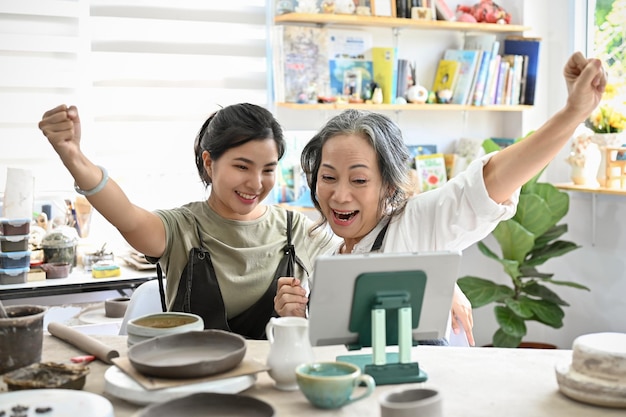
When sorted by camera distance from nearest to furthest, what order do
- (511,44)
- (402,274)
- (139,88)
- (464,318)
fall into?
(402,274) < (464,318) < (139,88) < (511,44)

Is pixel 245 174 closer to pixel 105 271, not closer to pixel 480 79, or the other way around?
pixel 105 271

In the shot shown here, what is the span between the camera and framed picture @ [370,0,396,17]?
181 inches

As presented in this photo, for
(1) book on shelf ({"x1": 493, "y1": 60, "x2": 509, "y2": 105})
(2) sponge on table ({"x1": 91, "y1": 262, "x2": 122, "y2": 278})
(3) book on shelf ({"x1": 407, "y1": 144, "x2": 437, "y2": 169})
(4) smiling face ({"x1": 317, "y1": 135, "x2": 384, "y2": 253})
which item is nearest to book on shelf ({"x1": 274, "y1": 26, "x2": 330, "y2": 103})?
(3) book on shelf ({"x1": 407, "y1": 144, "x2": 437, "y2": 169})

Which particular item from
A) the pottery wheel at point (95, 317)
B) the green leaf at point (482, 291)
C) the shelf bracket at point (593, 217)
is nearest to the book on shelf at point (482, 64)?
the shelf bracket at point (593, 217)

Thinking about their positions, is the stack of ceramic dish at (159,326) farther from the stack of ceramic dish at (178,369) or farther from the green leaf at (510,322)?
the green leaf at (510,322)

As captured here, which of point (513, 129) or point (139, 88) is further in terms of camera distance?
point (513, 129)


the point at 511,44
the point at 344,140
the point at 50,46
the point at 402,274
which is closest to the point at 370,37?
the point at 511,44

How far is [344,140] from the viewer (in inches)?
91.6

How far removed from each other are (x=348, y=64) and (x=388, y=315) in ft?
9.81

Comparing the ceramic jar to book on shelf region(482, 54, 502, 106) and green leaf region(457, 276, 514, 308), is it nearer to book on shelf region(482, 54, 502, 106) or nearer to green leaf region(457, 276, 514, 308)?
green leaf region(457, 276, 514, 308)

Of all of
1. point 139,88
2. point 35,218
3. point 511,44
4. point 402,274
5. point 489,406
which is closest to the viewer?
point 489,406

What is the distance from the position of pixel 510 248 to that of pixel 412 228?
2332 mm

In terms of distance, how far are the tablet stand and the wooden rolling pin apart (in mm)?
553

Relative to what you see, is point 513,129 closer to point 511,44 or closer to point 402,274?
point 511,44
